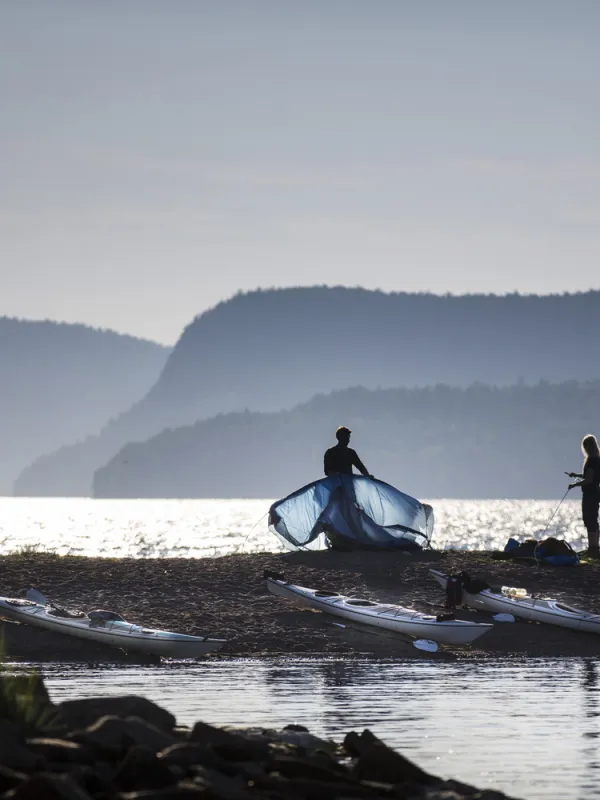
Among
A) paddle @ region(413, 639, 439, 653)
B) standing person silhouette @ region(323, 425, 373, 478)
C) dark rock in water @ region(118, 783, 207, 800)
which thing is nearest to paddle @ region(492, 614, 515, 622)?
paddle @ region(413, 639, 439, 653)

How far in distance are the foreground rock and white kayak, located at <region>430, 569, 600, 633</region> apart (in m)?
11.7

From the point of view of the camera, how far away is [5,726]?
1189 centimetres

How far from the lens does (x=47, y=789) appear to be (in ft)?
31.5

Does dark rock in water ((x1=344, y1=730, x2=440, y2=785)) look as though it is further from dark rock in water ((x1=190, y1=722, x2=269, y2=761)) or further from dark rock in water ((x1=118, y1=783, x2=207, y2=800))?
dark rock in water ((x1=118, y1=783, x2=207, y2=800))

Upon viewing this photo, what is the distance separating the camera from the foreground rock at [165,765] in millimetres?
10203

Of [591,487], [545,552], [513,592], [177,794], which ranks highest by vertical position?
[591,487]

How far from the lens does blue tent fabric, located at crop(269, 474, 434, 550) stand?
2933 centimetres

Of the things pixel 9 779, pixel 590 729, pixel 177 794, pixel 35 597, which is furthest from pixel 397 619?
pixel 177 794

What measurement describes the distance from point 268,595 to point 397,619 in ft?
10.7

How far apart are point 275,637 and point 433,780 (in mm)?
11798

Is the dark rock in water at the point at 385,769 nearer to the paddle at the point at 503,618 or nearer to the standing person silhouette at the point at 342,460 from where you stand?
the paddle at the point at 503,618

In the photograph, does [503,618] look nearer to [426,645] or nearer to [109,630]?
[426,645]

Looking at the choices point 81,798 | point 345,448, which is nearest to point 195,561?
point 345,448

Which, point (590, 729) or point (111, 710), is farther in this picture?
point (590, 729)
